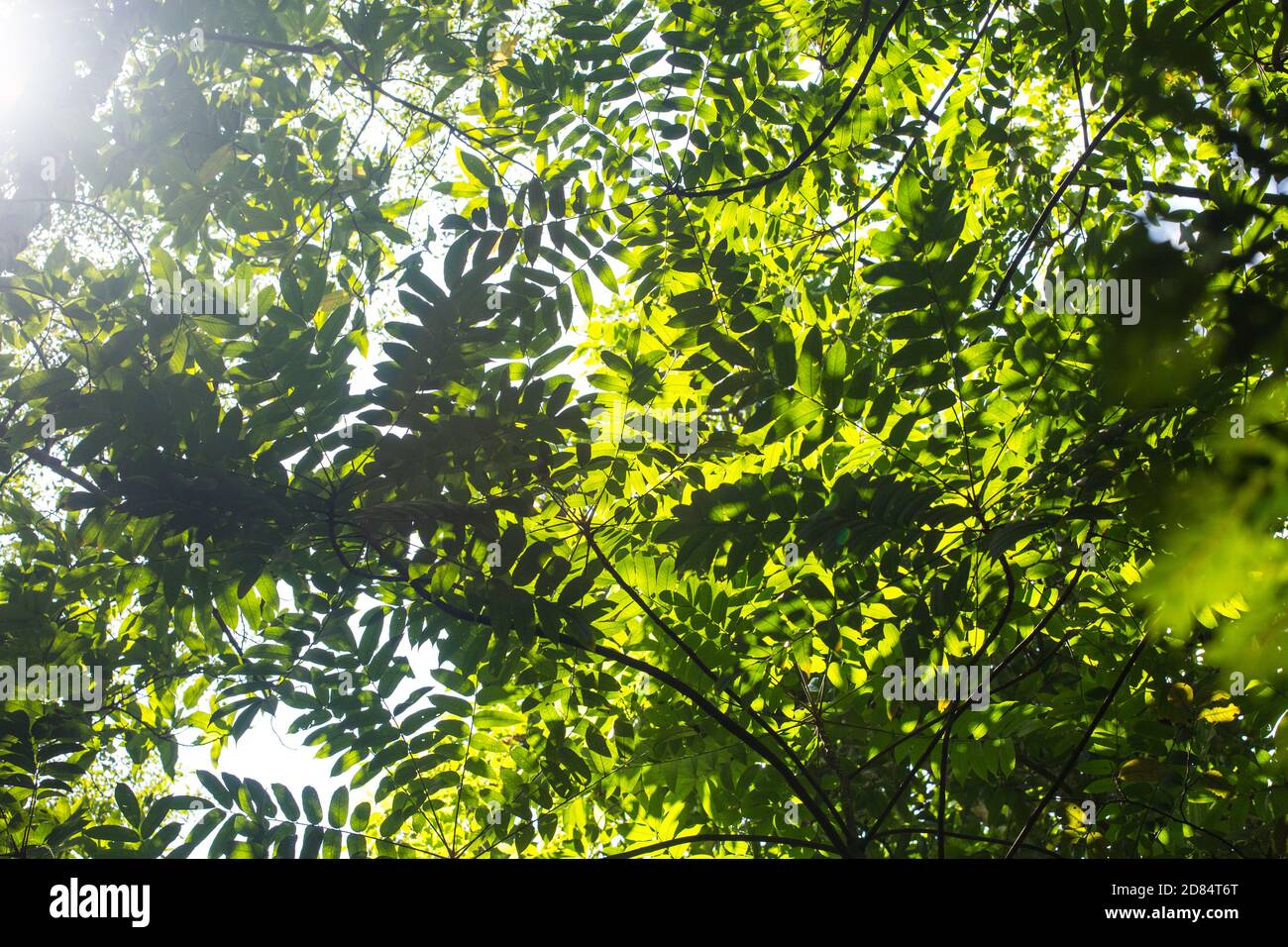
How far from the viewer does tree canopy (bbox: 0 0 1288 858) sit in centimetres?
237

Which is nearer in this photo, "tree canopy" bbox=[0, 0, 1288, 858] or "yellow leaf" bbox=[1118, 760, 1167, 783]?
"tree canopy" bbox=[0, 0, 1288, 858]

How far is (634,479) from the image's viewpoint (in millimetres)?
3084

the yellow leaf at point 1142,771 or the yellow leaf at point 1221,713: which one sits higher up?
the yellow leaf at point 1221,713

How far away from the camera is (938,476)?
2830 millimetres

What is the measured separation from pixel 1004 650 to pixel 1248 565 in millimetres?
1791

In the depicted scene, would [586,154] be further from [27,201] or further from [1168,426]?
[1168,426]

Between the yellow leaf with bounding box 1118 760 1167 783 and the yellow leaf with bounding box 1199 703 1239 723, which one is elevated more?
the yellow leaf with bounding box 1199 703 1239 723

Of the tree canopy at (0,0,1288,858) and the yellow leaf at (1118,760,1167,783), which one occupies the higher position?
the tree canopy at (0,0,1288,858)

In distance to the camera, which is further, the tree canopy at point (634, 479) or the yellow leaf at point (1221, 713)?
the yellow leaf at point (1221, 713)

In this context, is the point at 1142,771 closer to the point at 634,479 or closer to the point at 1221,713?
the point at 1221,713

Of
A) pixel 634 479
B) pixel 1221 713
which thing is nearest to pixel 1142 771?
pixel 1221 713

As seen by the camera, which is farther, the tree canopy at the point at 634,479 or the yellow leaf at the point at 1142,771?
the yellow leaf at the point at 1142,771

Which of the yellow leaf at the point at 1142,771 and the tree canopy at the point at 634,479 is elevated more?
the tree canopy at the point at 634,479

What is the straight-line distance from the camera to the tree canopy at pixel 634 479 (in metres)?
2.37
